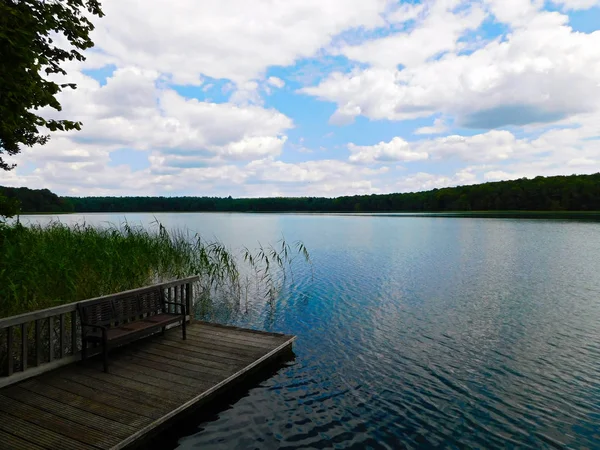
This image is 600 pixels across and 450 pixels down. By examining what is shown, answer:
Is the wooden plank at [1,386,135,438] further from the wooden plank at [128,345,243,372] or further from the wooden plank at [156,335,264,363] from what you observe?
the wooden plank at [156,335,264,363]

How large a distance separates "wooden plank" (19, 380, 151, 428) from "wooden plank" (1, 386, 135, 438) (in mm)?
52

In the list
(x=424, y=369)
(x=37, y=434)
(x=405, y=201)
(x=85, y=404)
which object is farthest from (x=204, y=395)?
(x=405, y=201)

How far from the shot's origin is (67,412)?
466cm

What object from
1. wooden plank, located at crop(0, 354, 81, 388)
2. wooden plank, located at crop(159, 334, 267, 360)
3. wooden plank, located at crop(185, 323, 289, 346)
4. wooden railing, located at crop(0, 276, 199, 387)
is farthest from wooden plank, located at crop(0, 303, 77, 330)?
wooden plank, located at crop(185, 323, 289, 346)

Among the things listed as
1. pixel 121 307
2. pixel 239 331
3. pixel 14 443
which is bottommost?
pixel 239 331

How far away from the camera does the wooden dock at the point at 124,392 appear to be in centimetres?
423

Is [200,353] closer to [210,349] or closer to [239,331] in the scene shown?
[210,349]

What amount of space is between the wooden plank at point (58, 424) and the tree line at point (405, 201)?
6191 centimetres

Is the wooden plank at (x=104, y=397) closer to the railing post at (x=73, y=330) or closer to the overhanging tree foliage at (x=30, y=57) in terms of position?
the railing post at (x=73, y=330)

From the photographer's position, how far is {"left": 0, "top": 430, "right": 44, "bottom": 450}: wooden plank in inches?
154

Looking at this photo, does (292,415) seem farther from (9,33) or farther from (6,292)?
(9,33)

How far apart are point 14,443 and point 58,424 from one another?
45 cm

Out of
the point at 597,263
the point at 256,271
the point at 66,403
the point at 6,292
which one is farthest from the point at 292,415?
the point at 597,263

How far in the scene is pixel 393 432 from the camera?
5.51 meters
